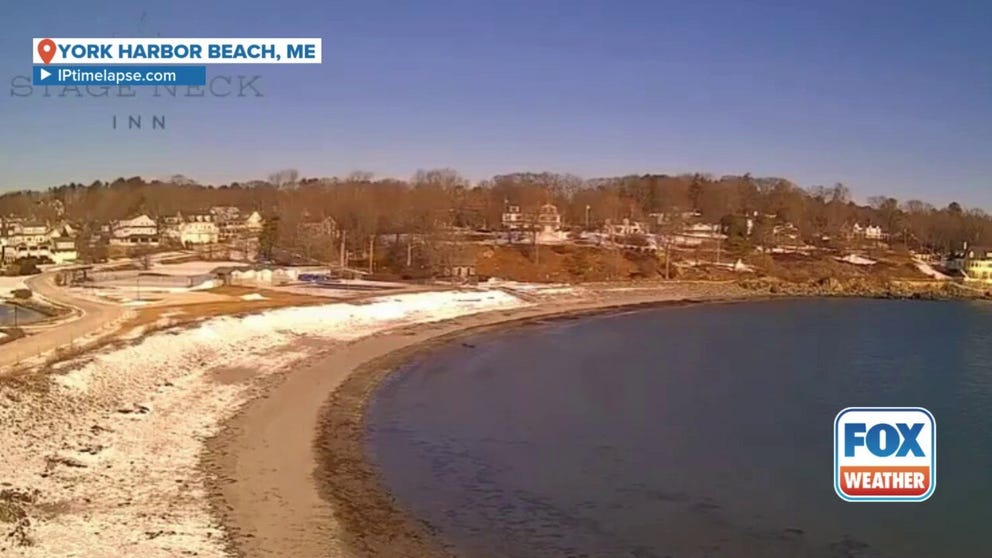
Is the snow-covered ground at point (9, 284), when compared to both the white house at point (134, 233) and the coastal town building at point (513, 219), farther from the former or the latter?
the coastal town building at point (513, 219)

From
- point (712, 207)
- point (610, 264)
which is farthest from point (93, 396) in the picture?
point (712, 207)

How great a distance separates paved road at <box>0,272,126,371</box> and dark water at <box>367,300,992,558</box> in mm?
8595

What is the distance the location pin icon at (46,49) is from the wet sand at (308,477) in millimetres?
8871

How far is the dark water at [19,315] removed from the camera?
2995 cm

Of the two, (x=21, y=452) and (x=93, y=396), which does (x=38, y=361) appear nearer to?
(x=93, y=396)

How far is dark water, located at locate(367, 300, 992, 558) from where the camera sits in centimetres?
1266

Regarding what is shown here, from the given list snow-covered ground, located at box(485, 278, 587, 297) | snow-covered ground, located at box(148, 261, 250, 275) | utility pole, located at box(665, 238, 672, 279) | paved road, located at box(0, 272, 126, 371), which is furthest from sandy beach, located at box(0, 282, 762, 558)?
utility pole, located at box(665, 238, 672, 279)

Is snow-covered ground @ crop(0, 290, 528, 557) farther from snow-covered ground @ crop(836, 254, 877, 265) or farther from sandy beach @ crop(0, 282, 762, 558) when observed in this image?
snow-covered ground @ crop(836, 254, 877, 265)

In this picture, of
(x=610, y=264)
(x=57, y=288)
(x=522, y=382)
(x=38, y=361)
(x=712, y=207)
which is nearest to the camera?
(x=38, y=361)

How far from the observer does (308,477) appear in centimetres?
1473

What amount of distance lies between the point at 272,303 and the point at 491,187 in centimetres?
8147

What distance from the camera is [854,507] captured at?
13.9m

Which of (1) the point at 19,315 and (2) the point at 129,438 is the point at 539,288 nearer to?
(1) the point at 19,315

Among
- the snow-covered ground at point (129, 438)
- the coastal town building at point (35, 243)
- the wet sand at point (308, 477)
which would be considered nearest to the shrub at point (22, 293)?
the snow-covered ground at point (129, 438)
